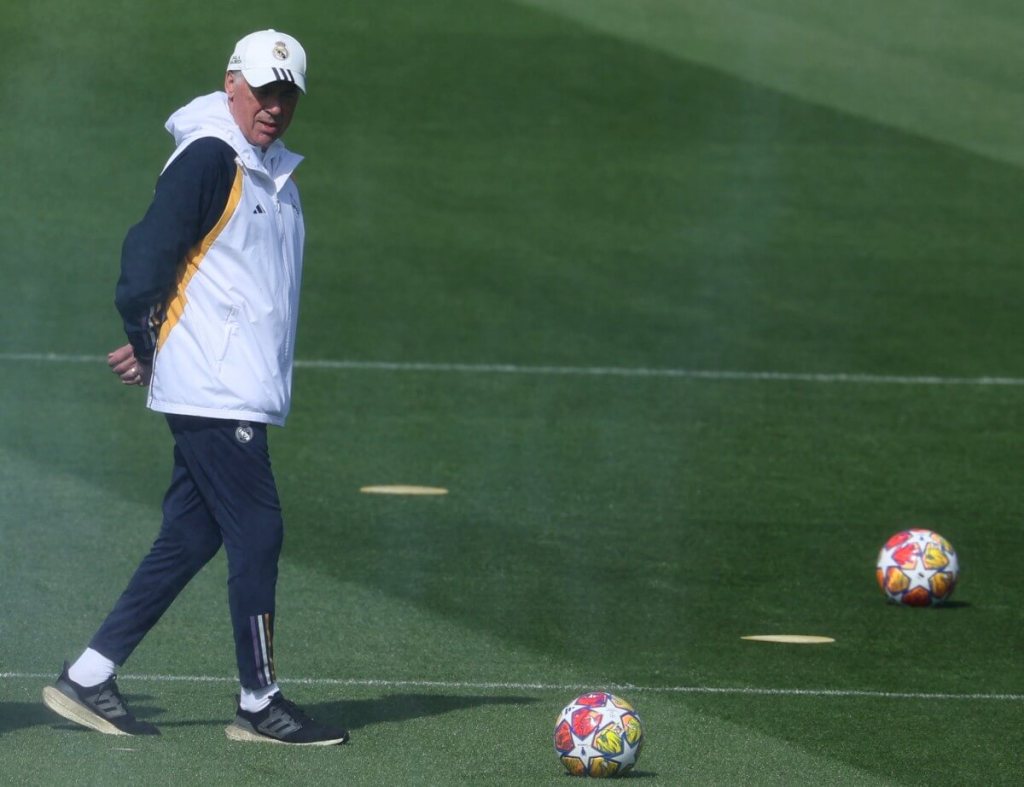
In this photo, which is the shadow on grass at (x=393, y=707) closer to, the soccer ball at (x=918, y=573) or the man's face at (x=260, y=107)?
the man's face at (x=260, y=107)

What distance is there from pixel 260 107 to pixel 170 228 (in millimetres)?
501

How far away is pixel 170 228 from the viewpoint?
24.3 ft

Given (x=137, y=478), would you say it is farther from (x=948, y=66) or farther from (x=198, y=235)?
(x=948, y=66)

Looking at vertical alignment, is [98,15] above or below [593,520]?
above

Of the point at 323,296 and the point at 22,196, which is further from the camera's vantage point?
the point at 22,196

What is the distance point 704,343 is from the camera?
19.7 meters

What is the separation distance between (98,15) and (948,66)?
10723 mm

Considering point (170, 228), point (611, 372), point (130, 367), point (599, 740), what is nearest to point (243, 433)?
point (130, 367)

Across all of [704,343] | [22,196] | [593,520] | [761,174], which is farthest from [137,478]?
[761,174]

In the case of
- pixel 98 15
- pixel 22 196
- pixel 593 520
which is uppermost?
pixel 98 15

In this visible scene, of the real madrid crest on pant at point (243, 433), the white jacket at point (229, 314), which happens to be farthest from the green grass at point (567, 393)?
the white jacket at point (229, 314)

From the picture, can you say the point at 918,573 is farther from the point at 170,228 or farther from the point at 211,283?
the point at 170,228

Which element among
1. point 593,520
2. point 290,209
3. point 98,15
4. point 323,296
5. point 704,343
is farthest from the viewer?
point 98,15

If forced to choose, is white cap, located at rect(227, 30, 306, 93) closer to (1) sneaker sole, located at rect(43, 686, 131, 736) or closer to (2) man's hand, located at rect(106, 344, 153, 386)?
(2) man's hand, located at rect(106, 344, 153, 386)
